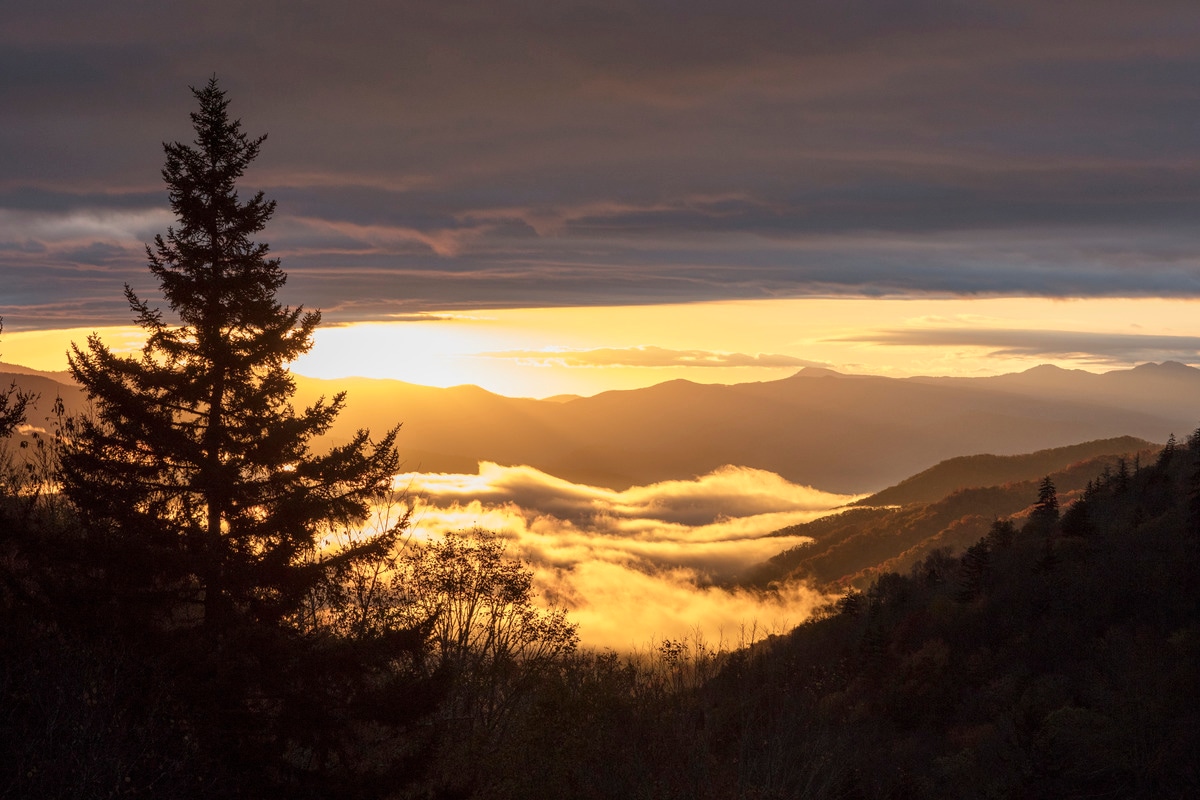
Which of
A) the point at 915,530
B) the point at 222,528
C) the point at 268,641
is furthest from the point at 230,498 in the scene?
the point at 915,530

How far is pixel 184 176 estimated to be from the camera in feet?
69.8

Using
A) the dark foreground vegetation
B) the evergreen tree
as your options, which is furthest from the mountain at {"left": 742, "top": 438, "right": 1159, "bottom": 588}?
the dark foreground vegetation

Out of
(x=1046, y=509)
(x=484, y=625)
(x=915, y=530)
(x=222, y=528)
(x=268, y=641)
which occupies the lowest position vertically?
(x=915, y=530)

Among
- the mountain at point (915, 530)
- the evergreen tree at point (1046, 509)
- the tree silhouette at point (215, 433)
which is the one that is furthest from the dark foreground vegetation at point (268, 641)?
the mountain at point (915, 530)

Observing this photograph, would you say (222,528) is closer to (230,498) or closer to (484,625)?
(230,498)

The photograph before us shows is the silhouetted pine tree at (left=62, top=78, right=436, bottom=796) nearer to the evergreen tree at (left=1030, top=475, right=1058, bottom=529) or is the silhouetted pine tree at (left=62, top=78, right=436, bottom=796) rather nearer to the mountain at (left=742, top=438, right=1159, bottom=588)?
the evergreen tree at (left=1030, top=475, right=1058, bottom=529)

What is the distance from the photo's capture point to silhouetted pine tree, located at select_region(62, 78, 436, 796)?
774 inches

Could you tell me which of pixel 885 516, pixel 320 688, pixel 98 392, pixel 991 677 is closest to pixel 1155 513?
pixel 991 677

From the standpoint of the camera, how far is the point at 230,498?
67.8ft

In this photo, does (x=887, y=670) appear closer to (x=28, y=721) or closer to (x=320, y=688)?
(x=320, y=688)

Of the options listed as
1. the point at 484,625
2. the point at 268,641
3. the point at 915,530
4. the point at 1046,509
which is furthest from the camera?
the point at 915,530

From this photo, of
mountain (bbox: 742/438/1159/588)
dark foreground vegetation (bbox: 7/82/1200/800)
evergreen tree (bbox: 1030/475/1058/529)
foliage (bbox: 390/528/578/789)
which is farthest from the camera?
mountain (bbox: 742/438/1159/588)

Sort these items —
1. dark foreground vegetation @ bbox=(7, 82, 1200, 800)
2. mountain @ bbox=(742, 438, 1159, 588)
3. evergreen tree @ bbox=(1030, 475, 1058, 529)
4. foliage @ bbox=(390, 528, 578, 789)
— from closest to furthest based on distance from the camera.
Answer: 1. dark foreground vegetation @ bbox=(7, 82, 1200, 800)
2. foliage @ bbox=(390, 528, 578, 789)
3. evergreen tree @ bbox=(1030, 475, 1058, 529)
4. mountain @ bbox=(742, 438, 1159, 588)

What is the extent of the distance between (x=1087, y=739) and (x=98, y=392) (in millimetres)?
41925
